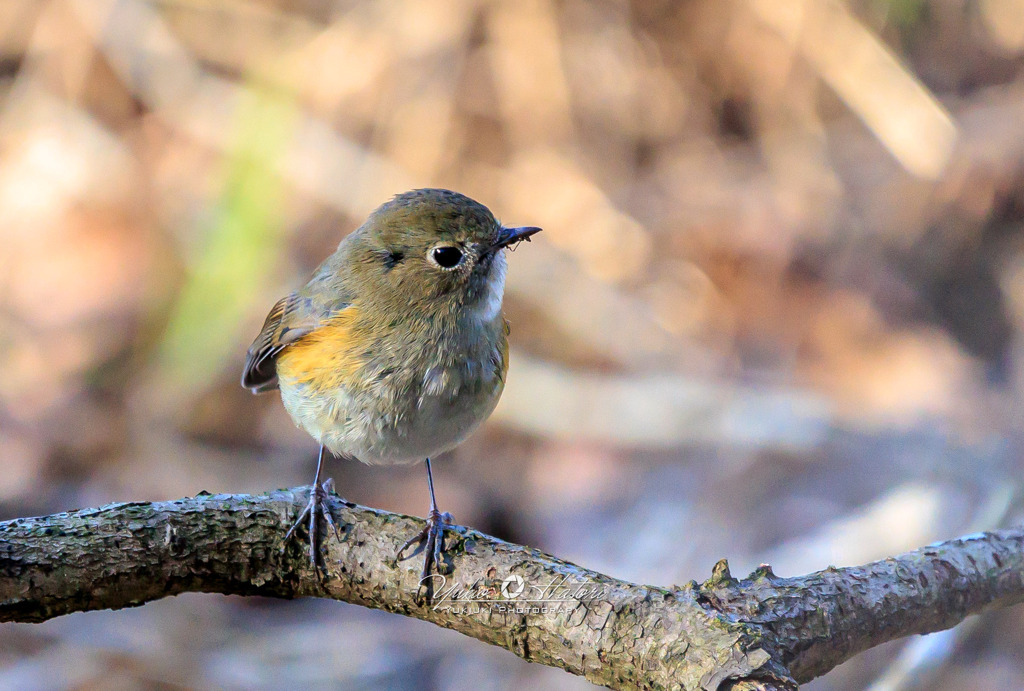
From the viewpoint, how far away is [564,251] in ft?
17.4

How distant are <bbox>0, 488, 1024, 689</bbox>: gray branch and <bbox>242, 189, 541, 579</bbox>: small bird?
0.18 meters

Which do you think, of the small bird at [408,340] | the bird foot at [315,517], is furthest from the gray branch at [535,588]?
the small bird at [408,340]

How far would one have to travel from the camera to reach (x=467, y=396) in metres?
2.32

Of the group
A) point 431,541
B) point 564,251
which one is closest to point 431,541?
point 431,541

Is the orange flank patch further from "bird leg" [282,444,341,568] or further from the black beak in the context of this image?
the black beak

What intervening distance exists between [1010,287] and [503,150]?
9.83 ft

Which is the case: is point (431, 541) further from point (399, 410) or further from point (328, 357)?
point (328, 357)

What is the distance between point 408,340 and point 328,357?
0.71 feet

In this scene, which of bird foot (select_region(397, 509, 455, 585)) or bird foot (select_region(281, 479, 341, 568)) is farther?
bird foot (select_region(281, 479, 341, 568))

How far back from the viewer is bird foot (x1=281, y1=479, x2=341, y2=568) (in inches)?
82.3

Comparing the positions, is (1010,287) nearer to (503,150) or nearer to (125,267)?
(503,150)

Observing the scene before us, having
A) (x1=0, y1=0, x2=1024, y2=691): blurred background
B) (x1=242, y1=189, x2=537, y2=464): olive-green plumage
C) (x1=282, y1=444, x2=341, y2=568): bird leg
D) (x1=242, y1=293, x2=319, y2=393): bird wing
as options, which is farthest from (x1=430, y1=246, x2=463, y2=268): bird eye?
(x1=0, y1=0, x2=1024, y2=691): blurred background

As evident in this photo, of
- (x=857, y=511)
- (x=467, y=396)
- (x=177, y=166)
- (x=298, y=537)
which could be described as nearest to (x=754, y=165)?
(x=857, y=511)

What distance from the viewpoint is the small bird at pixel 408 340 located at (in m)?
2.28
